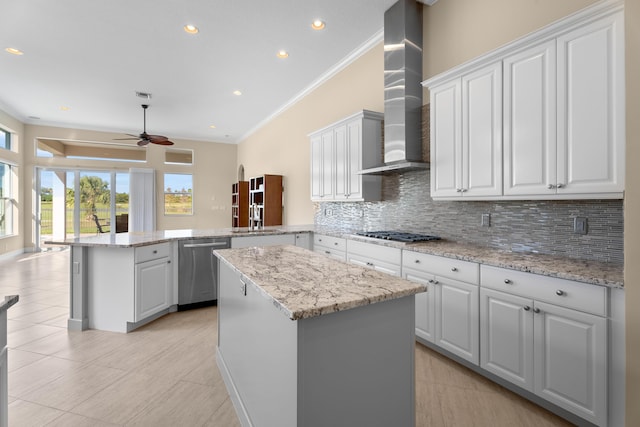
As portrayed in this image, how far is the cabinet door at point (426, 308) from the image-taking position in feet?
8.21

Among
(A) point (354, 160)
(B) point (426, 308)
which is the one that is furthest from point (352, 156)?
(B) point (426, 308)

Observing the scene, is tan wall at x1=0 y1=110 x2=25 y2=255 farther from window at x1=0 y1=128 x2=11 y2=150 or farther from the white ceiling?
the white ceiling

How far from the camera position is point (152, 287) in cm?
328

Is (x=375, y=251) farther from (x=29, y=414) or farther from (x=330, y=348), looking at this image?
(x=29, y=414)

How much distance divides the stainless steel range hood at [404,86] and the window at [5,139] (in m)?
8.68

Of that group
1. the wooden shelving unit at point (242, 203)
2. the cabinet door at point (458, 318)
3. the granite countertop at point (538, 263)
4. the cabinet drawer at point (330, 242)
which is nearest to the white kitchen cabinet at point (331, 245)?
the cabinet drawer at point (330, 242)

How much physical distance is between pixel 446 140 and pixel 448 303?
4.52 feet

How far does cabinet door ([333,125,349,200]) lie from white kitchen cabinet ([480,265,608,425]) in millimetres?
2205

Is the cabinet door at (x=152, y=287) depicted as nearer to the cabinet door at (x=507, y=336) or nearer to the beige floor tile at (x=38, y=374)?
the beige floor tile at (x=38, y=374)

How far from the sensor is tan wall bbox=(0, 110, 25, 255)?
6.82 meters

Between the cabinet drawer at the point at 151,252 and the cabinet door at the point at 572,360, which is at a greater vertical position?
the cabinet drawer at the point at 151,252

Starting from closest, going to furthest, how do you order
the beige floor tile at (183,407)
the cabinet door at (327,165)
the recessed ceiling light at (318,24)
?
the beige floor tile at (183,407), the recessed ceiling light at (318,24), the cabinet door at (327,165)

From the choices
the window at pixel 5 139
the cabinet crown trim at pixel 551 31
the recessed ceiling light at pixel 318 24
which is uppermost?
the recessed ceiling light at pixel 318 24

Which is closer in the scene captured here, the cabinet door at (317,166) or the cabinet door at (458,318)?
the cabinet door at (458,318)
